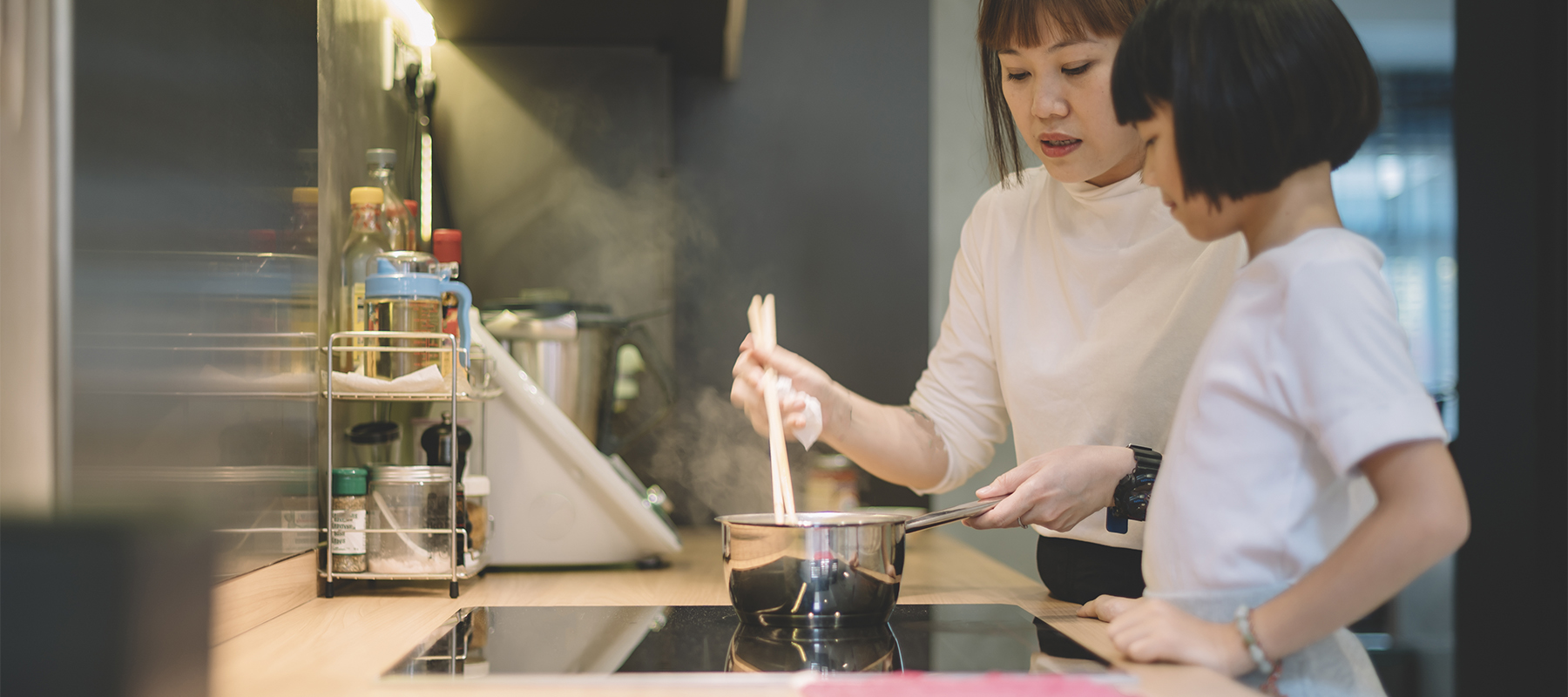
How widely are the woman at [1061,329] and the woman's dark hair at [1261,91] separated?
322 mm

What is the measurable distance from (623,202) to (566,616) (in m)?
1.19

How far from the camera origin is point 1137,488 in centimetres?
92

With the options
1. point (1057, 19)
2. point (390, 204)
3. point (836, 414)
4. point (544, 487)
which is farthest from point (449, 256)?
point (1057, 19)

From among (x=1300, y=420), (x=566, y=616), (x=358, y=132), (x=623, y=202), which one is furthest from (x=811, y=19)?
(x=1300, y=420)

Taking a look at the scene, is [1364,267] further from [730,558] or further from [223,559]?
[223,559]

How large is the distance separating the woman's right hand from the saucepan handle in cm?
17

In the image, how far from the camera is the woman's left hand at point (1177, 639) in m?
0.62

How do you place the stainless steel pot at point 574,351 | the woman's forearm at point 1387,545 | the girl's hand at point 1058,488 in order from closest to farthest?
the woman's forearm at point 1387,545 < the girl's hand at point 1058,488 < the stainless steel pot at point 574,351

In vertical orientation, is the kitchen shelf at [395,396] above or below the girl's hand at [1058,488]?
above

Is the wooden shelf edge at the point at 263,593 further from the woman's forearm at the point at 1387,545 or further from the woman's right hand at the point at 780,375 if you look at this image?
the woman's forearm at the point at 1387,545

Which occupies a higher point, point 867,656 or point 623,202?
point 623,202

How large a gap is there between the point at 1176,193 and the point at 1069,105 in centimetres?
38

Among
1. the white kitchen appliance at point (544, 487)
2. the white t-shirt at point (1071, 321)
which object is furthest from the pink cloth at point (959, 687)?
the white kitchen appliance at point (544, 487)

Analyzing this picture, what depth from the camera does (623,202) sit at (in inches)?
77.4
